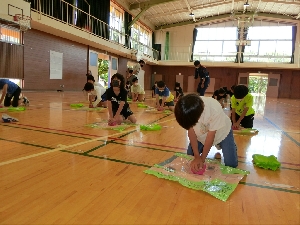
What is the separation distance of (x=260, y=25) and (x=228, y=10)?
9.38 ft

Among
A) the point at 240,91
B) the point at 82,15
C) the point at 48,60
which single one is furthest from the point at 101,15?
the point at 240,91

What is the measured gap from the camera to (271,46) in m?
19.3

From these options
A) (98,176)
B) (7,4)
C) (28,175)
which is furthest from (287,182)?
(7,4)

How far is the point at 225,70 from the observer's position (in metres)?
21.0

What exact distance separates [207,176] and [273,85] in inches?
830

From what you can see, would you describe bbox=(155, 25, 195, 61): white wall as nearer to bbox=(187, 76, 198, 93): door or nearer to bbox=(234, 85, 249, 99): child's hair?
bbox=(187, 76, 198, 93): door

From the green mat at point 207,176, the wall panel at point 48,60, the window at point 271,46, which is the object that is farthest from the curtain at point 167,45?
the green mat at point 207,176

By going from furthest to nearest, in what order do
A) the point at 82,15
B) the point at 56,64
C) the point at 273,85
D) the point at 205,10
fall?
the point at 273,85 → the point at 205,10 → the point at 82,15 → the point at 56,64

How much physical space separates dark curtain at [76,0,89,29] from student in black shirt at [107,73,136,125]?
8.87 metres

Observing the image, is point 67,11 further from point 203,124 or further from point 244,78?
point 244,78

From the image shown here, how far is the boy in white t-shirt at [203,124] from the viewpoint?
1.52 metres

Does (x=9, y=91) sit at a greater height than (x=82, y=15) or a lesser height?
lesser

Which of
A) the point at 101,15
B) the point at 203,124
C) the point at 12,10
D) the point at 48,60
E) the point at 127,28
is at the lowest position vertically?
the point at 203,124

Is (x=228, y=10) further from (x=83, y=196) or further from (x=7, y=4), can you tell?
(x=83, y=196)
